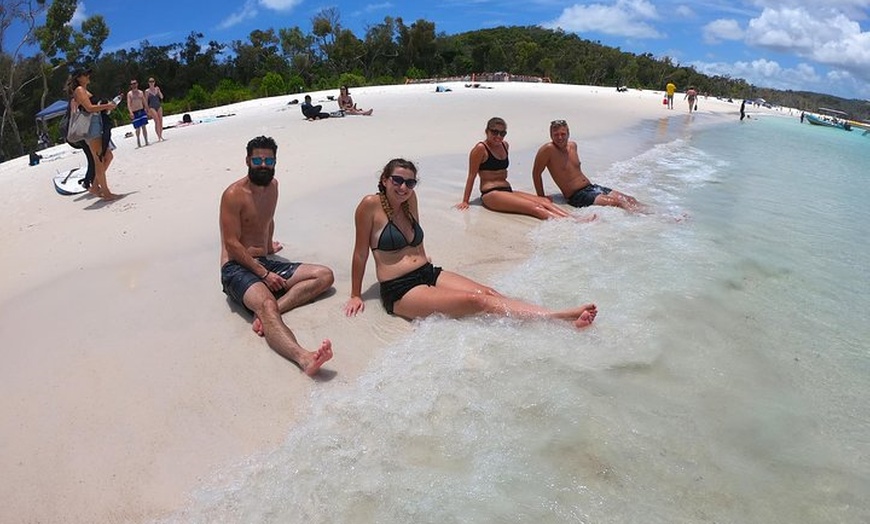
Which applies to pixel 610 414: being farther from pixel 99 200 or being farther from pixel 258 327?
pixel 99 200

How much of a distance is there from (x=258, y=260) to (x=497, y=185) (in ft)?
11.4

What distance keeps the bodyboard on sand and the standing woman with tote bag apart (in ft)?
1.77

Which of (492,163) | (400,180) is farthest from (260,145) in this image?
(492,163)

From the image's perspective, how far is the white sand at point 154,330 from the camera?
2.54 m

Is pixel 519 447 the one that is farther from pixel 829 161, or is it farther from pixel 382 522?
pixel 829 161

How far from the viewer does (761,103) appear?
50.0 m

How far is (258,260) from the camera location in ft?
13.6

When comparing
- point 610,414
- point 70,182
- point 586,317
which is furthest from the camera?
point 70,182

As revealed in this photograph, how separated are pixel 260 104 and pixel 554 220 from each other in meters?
23.1

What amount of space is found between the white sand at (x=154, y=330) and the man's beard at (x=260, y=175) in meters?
0.98

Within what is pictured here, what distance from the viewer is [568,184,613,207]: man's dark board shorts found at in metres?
6.74

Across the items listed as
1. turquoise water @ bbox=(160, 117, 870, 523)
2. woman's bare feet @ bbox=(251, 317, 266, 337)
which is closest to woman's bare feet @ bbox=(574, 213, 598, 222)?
turquoise water @ bbox=(160, 117, 870, 523)

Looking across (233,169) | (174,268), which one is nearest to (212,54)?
(233,169)

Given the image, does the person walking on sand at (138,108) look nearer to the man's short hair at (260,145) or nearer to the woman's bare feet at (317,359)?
the man's short hair at (260,145)
